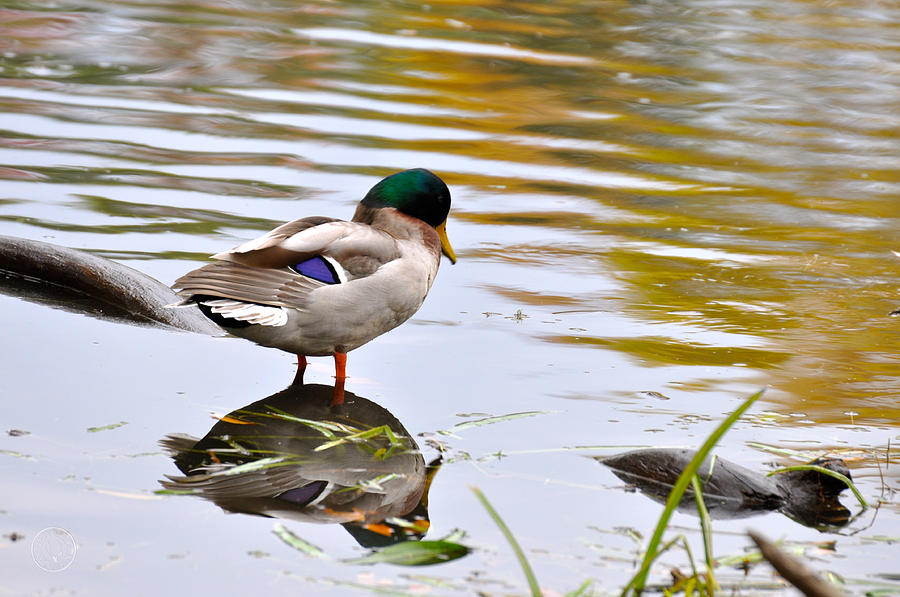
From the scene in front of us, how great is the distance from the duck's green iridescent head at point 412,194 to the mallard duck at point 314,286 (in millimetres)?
187

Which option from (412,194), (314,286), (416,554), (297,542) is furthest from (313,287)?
(416,554)

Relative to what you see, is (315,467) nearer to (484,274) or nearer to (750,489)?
(750,489)

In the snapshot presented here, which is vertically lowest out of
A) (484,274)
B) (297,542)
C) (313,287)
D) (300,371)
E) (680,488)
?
(484,274)

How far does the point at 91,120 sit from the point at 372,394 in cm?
525

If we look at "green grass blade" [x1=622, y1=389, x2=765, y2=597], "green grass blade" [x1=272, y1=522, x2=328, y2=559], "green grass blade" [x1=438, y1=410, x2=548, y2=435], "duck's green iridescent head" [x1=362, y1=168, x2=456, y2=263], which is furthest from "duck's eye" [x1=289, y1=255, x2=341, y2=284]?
"green grass blade" [x1=622, y1=389, x2=765, y2=597]

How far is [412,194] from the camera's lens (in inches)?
189

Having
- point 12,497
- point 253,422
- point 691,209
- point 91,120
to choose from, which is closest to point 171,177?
point 91,120

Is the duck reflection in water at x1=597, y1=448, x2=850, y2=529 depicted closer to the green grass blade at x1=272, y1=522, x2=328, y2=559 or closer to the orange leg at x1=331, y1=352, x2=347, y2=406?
the green grass blade at x1=272, y1=522, x2=328, y2=559

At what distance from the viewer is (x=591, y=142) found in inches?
378

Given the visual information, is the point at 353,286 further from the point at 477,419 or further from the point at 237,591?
the point at 237,591

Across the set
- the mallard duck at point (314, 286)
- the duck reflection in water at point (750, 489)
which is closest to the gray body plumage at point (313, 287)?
the mallard duck at point (314, 286)

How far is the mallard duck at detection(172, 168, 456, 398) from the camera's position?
165 inches
